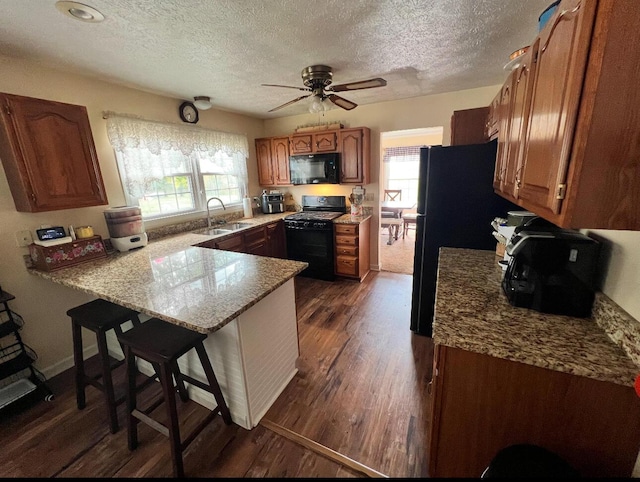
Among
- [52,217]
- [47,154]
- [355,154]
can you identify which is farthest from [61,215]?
[355,154]

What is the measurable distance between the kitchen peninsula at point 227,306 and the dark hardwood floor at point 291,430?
0.15 metres

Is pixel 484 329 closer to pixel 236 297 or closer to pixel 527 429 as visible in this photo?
pixel 527 429

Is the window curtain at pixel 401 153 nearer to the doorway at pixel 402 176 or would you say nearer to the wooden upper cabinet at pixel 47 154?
the doorway at pixel 402 176

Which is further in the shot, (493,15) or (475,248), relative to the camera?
(475,248)

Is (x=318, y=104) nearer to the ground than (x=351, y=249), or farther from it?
farther from it

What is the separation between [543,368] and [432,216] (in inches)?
56.3

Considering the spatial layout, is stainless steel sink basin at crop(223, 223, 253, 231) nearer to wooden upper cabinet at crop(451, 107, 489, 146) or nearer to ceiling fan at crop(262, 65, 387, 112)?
ceiling fan at crop(262, 65, 387, 112)

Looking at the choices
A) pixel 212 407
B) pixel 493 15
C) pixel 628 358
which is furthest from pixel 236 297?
pixel 493 15

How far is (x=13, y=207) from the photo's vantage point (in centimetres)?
189

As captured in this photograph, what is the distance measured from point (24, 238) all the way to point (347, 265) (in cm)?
306

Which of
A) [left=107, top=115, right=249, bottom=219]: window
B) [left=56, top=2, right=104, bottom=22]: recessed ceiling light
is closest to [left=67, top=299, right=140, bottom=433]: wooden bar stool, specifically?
[left=107, top=115, right=249, bottom=219]: window

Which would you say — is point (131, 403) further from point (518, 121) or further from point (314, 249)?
point (314, 249)

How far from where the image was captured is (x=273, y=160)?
4.05 meters

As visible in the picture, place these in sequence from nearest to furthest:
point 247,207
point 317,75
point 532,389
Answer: point 532,389, point 317,75, point 247,207
